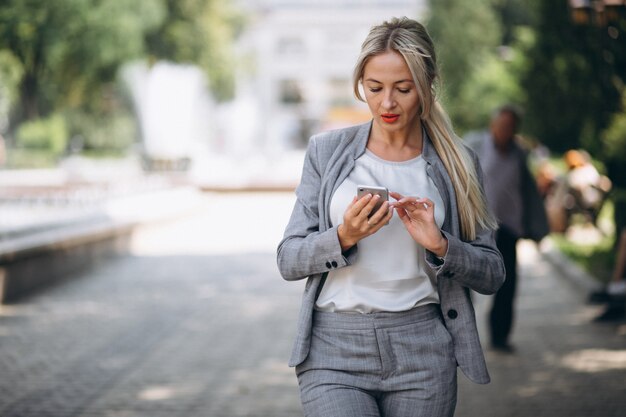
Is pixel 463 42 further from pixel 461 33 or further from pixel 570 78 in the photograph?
pixel 570 78

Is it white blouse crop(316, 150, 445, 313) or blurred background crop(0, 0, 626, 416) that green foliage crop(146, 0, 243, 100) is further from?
white blouse crop(316, 150, 445, 313)

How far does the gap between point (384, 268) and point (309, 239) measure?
0.82ft

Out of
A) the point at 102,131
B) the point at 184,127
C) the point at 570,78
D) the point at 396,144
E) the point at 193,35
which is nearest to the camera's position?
the point at 396,144

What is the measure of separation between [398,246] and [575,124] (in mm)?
13076

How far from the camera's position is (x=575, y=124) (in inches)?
606

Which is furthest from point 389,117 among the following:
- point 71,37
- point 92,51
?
point 92,51

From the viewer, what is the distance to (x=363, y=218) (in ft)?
9.14

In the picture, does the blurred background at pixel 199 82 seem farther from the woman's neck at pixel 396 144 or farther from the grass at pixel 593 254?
the grass at pixel 593 254

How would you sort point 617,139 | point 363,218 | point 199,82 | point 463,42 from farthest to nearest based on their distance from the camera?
point 199,82, point 463,42, point 617,139, point 363,218

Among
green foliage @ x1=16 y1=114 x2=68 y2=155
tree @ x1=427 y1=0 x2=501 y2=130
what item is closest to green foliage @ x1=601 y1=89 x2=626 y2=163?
green foliage @ x1=16 y1=114 x2=68 y2=155

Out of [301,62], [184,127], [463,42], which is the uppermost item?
[463,42]

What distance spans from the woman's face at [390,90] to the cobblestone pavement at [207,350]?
370 centimetres

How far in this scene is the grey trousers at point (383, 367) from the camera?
2949 mm

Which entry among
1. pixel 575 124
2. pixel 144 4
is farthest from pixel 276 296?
pixel 144 4
